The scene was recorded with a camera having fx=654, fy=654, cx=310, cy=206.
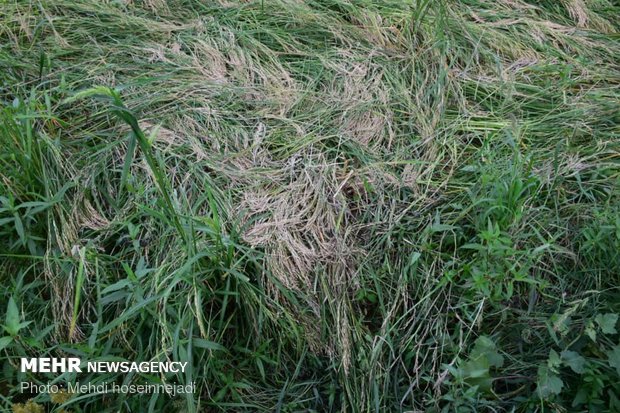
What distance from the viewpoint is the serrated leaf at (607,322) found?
69.5 inches

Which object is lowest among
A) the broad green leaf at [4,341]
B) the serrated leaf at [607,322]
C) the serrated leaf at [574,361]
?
the serrated leaf at [574,361]

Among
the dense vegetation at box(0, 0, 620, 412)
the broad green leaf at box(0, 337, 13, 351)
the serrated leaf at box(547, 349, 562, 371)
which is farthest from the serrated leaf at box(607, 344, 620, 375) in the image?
the broad green leaf at box(0, 337, 13, 351)

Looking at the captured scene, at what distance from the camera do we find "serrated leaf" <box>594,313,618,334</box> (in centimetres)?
176

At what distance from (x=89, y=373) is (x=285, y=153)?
3.19ft

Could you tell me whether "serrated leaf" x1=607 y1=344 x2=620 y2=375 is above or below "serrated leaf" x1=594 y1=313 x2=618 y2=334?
below

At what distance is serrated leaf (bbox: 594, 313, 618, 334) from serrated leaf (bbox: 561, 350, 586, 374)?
99mm

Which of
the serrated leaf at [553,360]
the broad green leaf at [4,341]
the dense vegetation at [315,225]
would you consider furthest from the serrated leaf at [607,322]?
the broad green leaf at [4,341]

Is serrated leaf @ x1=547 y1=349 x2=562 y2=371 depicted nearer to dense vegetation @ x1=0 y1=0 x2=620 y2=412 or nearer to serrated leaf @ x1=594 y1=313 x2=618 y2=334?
dense vegetation @ x1=0 y1=0 x2=620 y2=412

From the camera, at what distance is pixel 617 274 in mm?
1934

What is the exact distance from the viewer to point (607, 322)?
1782mm

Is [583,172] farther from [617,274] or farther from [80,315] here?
[80,315]

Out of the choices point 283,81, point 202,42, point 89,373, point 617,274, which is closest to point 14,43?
point 202,42

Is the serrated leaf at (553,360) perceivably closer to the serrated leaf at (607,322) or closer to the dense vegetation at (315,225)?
the dense vegetation at (315,225)

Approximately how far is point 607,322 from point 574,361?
14 cm
